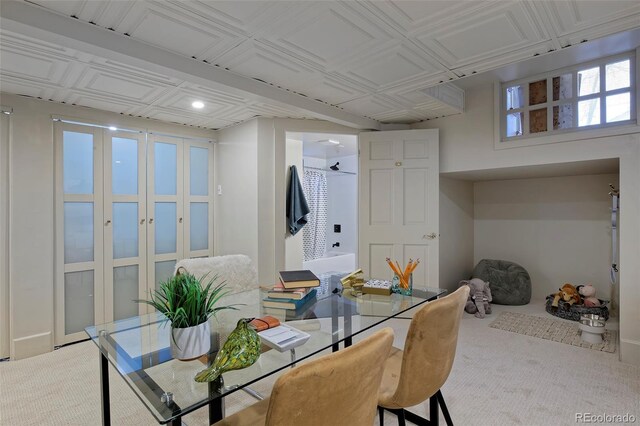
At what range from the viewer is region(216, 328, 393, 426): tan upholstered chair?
81 centimetres

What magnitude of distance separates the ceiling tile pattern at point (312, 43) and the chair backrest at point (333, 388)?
1636 mm

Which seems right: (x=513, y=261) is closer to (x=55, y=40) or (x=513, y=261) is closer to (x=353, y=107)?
(x=353, y=107)

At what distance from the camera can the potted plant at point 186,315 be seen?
1233 mm

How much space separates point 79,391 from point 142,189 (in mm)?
1955

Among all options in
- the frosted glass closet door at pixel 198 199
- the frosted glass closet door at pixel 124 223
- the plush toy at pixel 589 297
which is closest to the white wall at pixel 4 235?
the frosted glass closet door at pixel 124 223

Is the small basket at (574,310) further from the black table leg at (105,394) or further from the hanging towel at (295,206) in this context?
the black table leg at (105,394)

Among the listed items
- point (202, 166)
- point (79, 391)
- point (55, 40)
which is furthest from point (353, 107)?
point (79, 391)

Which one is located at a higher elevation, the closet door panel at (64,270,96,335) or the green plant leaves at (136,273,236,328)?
the green plant leaves at (136,273,236,328)

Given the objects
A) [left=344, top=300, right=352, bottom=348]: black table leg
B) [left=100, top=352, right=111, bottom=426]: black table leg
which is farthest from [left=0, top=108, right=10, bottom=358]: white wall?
[left=344, top=300, right=352, bottom=348]: black table leg

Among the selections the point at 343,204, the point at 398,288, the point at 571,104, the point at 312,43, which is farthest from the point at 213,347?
the point at 343,204

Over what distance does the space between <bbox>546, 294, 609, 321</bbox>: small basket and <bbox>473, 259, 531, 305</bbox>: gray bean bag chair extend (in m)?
0.37

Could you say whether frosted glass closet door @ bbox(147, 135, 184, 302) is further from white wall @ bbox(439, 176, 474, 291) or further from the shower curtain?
white wall @ bbox(439, 176, 474, 291)

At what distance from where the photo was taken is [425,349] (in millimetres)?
1341

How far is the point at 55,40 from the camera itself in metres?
1.78
